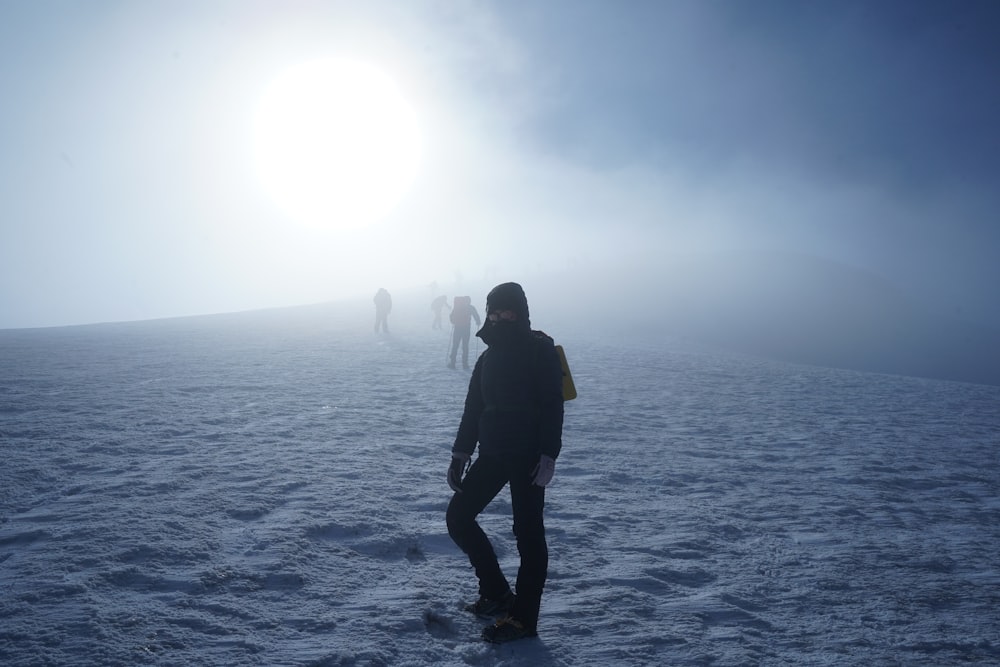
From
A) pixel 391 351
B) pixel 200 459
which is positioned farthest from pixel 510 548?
pixel 391 351

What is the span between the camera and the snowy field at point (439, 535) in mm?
3670

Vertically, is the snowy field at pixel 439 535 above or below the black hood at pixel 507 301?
below

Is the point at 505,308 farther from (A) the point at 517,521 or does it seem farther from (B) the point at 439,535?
(B) the point at 439,535

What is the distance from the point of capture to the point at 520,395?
368 centimetres

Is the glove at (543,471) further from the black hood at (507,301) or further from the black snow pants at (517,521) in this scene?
the black hood at (507,301)

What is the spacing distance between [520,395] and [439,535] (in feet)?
8.28

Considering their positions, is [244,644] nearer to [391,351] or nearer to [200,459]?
[200,459]

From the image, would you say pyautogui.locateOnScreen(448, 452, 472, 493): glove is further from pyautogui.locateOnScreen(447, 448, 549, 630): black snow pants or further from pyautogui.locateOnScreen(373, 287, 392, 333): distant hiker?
pyautogui.locateOnScreen(373, 287, 392, 333): distant hiker

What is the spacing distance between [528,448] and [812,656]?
7.41 feet

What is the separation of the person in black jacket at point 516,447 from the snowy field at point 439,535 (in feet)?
1.17

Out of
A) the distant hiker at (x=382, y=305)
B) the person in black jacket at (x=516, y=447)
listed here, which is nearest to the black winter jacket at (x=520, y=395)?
the person in black jacket at (x=516, y=447)

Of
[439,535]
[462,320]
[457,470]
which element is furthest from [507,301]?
[462,320]

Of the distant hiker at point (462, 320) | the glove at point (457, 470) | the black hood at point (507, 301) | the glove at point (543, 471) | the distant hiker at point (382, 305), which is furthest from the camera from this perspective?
the distant hiker at point (382, 305)

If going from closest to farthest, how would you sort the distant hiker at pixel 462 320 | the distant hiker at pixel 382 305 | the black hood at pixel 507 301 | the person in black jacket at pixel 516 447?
1. the person in black jacket at pixel 516 447
2. the black hood at pixel 507 301
3. the distant hiker at pixel 462 320
4. the distant hiker at pixel 382 305
